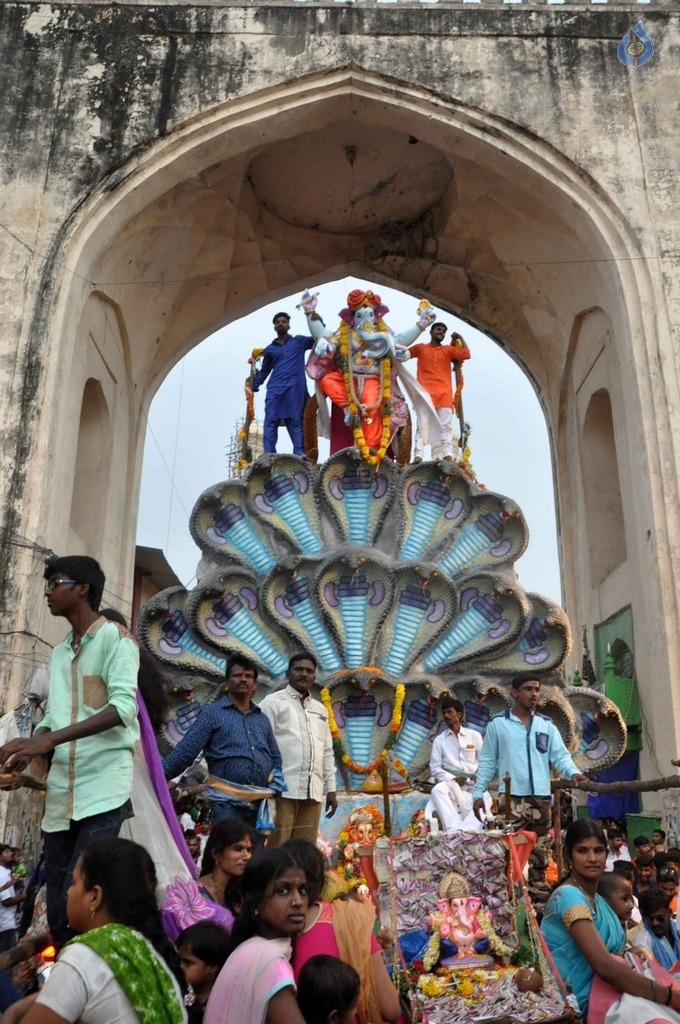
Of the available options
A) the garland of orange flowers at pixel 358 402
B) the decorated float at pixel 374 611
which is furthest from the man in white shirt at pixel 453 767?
the garland of orange flowers at pixel 358 402

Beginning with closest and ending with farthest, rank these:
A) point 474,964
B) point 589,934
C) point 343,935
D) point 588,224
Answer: point 343,935
point 589,934
point 474,964
point 588,224

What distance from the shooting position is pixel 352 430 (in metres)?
10.0

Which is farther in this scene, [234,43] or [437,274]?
[437,274]

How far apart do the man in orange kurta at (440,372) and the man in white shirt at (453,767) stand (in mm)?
3678

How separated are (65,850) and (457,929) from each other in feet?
5.82

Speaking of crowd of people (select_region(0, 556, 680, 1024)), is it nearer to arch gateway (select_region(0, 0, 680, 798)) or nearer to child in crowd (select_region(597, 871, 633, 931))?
child in crowd (select_region(597, 871, 633, 931))

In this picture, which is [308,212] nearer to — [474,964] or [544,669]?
[544,669]

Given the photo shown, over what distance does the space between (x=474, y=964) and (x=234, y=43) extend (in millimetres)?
9275

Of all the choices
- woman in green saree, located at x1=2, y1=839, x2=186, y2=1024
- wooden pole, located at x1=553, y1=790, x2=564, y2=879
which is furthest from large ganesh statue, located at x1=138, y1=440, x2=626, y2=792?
woman in green saree, located at x1=2, y1=839, x2=186, y2=1024

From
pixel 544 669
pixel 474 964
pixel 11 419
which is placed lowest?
pixel 474 964

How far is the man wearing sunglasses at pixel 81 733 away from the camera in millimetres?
2863

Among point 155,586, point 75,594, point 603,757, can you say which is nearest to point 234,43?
point 603,757

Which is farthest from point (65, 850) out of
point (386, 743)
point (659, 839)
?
point (659, 839)

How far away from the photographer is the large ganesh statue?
8.17 metres
